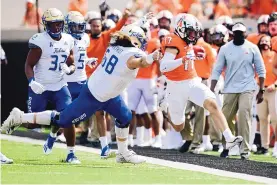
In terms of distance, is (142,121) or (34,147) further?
(142,121)

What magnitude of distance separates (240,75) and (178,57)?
1.26 metres

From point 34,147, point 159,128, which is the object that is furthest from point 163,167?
point 159,128

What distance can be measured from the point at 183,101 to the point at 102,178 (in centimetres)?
279

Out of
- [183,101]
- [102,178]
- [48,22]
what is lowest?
[102,178]

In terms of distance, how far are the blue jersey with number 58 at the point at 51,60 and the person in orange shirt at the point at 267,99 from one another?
3492mm

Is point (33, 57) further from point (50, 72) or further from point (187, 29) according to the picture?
point (187, 29)

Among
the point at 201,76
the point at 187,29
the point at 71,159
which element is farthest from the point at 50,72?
the point at 201,76

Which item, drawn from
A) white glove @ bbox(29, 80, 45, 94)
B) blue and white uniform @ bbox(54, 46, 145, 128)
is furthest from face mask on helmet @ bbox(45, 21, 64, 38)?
blue and white uniform @ bbox(54, 46, 145, 128)

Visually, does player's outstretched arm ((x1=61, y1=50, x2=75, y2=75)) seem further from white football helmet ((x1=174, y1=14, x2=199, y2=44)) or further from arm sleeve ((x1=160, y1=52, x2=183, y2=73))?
white football helmet ((x1=174, y1=14, x2=199, y2=44))

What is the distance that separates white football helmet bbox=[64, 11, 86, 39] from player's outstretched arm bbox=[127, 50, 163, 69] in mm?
2366

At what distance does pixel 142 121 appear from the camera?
55.5ft

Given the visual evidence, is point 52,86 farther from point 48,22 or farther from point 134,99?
point 134,99

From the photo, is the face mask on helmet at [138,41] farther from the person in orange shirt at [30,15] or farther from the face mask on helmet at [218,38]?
the person in orange shirt at [30,15]

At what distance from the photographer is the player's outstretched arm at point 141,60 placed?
11570 millimetres
